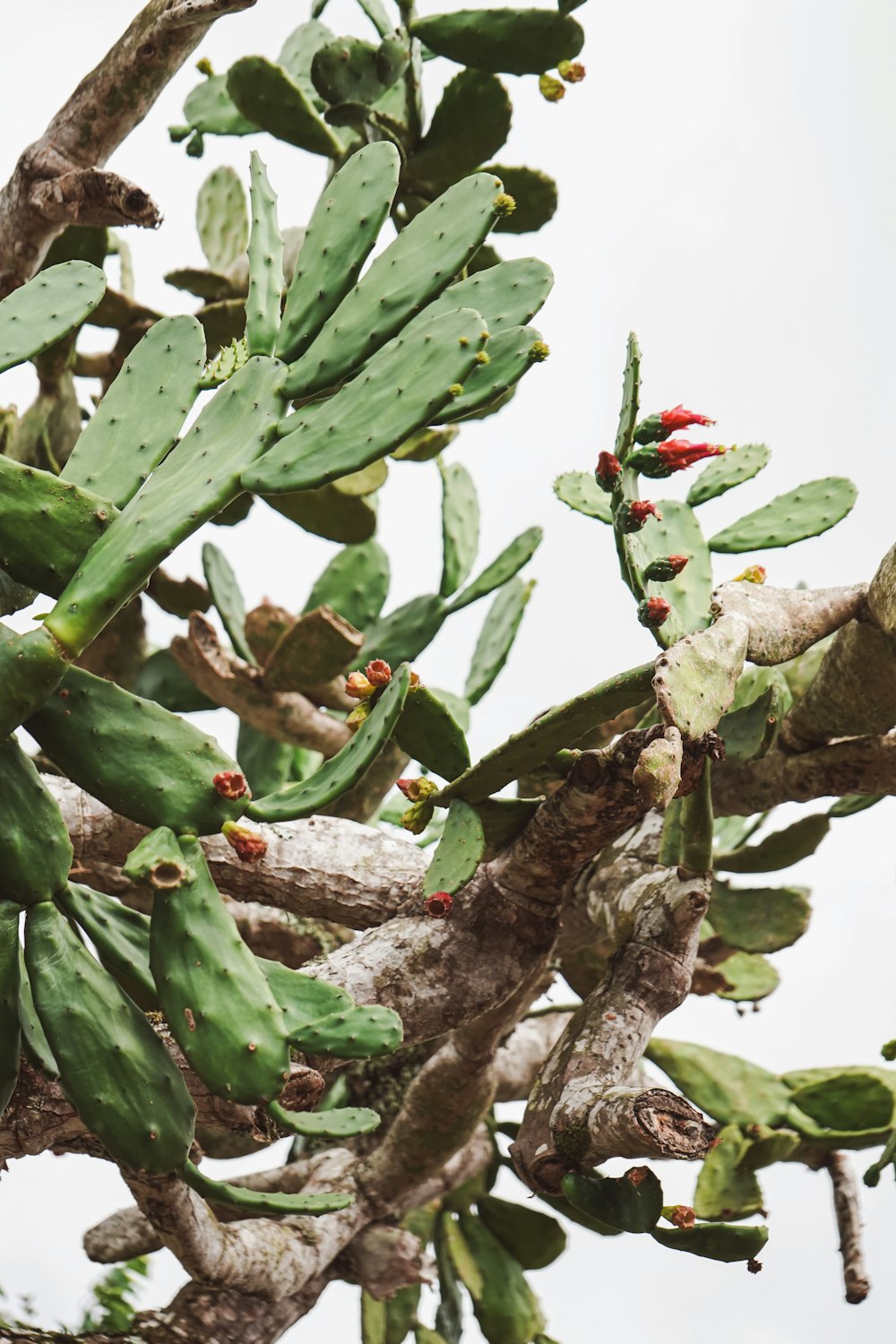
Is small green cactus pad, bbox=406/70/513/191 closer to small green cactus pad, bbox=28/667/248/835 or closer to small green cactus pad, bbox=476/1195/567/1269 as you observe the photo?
small green cactus pad, bbox=28/667/248/835

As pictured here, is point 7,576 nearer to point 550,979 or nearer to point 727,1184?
point 550,979

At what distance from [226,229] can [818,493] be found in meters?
1.26

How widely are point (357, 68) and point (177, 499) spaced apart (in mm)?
1082

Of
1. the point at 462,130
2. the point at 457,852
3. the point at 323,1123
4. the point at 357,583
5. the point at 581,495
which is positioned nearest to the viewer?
the point at 323,1123

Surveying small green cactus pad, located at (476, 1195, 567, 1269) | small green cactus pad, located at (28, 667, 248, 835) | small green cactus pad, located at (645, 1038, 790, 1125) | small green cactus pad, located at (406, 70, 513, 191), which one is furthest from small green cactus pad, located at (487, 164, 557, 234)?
small green cactus pad, located at (476, 1195, 567, 1269)

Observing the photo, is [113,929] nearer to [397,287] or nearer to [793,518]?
[397,287]

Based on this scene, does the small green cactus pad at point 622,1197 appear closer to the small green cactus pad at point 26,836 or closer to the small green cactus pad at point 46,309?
the small green cactus pad at point 26,836

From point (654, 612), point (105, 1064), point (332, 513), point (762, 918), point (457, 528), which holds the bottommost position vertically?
point (105, 1064)

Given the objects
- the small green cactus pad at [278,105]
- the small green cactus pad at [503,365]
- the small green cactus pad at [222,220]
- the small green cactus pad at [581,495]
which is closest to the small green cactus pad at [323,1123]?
the small green cactus pad at [503,365]

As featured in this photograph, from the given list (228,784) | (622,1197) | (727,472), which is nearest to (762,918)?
(727,472)

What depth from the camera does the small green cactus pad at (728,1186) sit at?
170 cm

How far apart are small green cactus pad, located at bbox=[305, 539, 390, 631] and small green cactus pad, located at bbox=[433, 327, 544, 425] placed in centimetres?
115

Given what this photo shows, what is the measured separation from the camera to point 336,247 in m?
1.16

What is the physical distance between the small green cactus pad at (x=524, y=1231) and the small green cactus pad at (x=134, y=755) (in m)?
1.45
